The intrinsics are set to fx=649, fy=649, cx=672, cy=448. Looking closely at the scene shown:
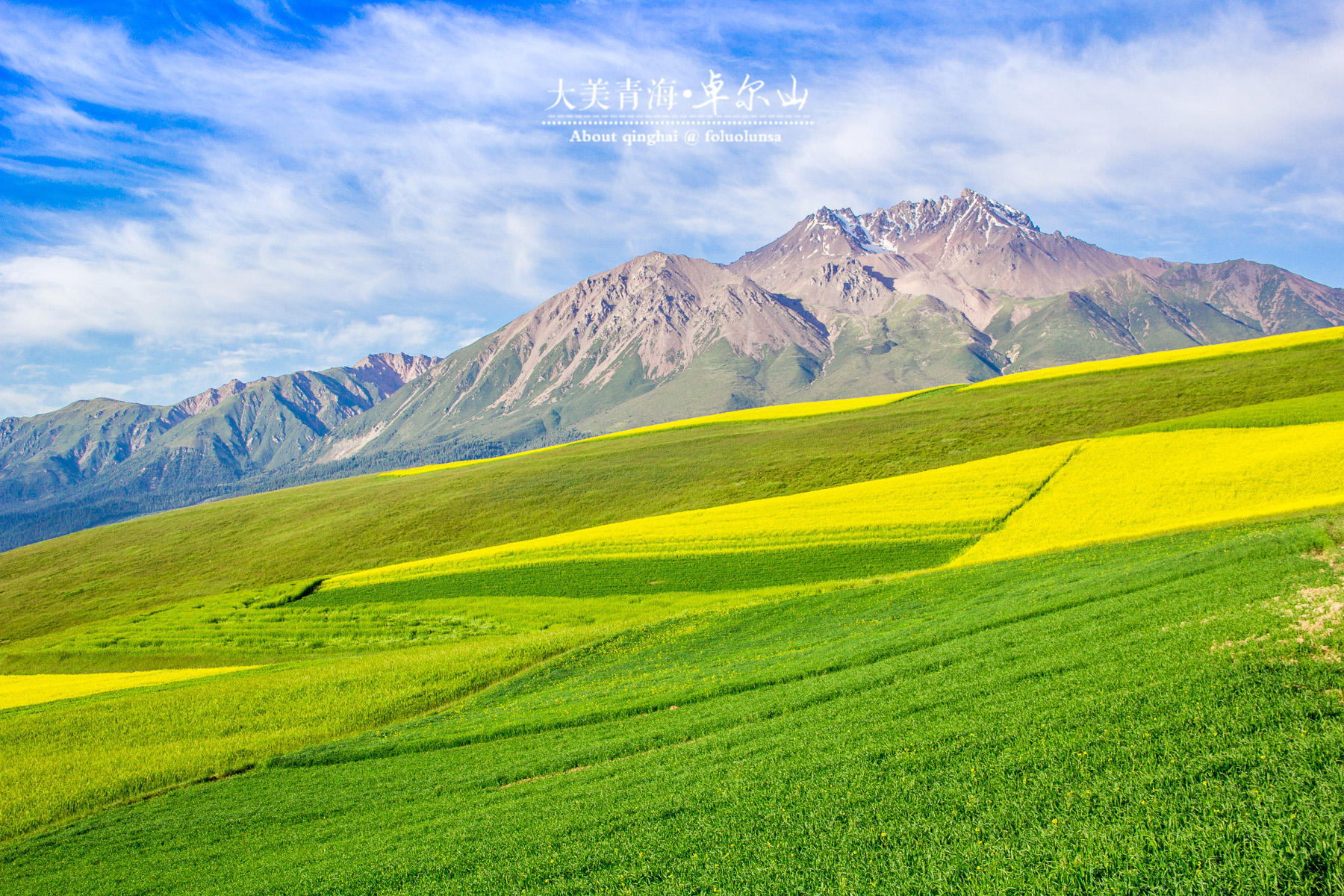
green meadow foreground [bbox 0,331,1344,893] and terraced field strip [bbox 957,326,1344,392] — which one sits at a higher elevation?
terraced field strip [bbox 957,326,1344,392]

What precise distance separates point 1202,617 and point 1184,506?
2885 cm

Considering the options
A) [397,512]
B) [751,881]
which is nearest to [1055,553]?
[751,881]

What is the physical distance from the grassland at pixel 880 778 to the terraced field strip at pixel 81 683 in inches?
842

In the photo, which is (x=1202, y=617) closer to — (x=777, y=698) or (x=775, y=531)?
(x=777, y=698)

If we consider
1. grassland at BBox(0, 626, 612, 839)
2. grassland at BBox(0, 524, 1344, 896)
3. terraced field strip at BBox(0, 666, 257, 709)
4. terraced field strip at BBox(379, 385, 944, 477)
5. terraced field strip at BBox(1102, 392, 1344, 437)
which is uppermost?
terraced field strip at BBox(379, 385, 944, 477)

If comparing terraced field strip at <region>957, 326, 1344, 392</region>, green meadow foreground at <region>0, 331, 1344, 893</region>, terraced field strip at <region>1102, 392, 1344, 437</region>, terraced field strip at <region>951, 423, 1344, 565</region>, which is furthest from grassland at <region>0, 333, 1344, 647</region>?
terraced field strip at <region>951, 423, 1344, 565</region>

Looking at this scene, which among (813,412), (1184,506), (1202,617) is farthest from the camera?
(813,412)

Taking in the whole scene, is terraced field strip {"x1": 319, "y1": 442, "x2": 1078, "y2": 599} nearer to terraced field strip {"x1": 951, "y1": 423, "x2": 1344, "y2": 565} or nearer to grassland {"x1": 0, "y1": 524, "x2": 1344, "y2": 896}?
terraced field strip {"x1": 951, "y1": 423, "x2": 1344, "y2": 565}

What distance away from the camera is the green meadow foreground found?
1065cm

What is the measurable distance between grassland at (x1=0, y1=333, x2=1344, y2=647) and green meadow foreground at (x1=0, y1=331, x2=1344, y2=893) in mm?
1309

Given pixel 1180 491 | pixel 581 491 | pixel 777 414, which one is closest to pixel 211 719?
pixel 581 491

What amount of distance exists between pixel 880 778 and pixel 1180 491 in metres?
40.7

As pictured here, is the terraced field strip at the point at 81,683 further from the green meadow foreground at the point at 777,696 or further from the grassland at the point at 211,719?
the grassland at the point at 211,719

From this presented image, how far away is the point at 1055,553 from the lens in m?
35.4
